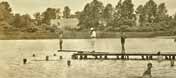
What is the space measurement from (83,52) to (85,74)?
0.31 m

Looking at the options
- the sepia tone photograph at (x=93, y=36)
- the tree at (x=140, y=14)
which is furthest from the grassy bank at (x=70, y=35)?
the tree at (x=140, y=14)

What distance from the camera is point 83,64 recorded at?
4.15 m

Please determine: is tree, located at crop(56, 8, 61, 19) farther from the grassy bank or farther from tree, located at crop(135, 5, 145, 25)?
tree, located at crop(135, 5, 145, 25)

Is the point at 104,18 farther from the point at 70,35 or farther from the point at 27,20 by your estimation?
the point at 27,20

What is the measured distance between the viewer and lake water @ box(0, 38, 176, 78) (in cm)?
390

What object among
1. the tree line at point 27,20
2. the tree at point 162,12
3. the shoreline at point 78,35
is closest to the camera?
the tree at point 162,12

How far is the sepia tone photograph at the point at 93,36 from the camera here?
12.8ft

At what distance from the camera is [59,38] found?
13.5 ft

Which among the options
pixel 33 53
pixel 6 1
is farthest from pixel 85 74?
pixel 6 1

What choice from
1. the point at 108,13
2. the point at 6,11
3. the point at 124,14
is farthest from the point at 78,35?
the point at 6,11

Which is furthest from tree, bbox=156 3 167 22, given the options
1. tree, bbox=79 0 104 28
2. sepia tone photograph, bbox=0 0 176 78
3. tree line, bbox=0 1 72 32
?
tree line, bbox=0 1 72 32

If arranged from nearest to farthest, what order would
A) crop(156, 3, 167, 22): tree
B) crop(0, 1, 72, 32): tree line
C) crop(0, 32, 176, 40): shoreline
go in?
crop(156, 3, 167, 22): tree < crop(0, 32, 176, 40): shoreline < crop(0, 1, 72, 32): tree line

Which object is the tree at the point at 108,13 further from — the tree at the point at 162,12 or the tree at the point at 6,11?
the tree at the point at 6,11

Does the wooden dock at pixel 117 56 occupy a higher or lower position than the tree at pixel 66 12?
lower
